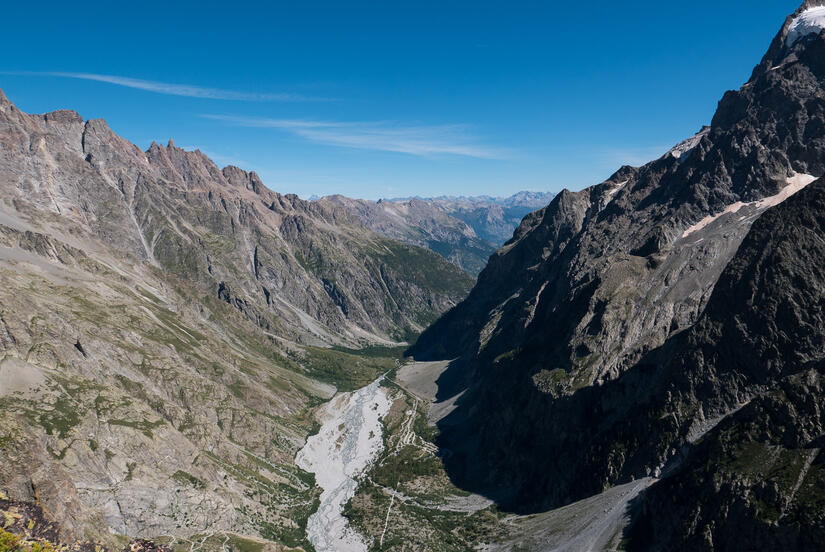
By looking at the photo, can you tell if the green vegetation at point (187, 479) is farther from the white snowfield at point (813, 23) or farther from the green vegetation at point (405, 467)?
the white snowfield at point (813, 23)

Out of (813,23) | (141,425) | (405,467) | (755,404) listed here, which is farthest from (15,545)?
(813,23)

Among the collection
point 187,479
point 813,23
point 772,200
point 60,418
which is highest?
point 813,23

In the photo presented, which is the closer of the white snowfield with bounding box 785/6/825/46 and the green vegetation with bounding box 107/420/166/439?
the green vegetation with bounding box 107/420/166/439

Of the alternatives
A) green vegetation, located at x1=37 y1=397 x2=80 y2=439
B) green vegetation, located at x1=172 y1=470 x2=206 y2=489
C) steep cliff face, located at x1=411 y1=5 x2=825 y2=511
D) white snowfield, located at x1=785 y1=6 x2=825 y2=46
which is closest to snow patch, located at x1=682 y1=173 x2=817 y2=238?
steep cliff face, located at x1=411 y1=5 x2=825 y2=511

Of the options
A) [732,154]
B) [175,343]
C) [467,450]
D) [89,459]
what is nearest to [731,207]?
[732,154]

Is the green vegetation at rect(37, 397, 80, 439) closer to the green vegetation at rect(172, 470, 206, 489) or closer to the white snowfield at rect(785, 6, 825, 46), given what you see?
the green vegetation at rect(172, 470, 206, 489)

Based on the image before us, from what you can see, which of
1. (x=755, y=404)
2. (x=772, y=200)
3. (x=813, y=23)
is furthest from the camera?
(x=813, y=23)

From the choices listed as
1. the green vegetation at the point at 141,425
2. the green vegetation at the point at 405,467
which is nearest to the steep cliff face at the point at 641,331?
the green vegetation at the point at 405,467

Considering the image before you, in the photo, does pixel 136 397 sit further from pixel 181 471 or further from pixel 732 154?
pixel 732 154

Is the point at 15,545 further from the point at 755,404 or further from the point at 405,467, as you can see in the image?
the point at 405,467
